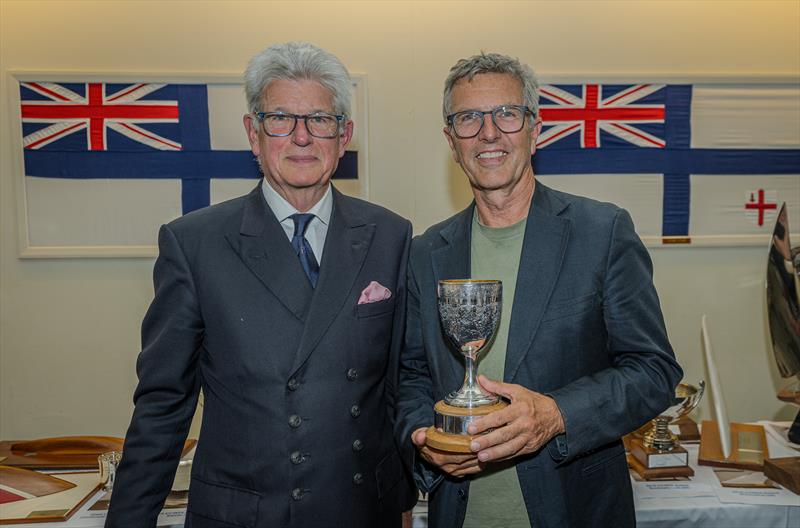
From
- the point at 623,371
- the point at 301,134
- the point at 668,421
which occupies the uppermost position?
the point at 301,134

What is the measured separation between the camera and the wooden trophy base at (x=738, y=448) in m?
2.38

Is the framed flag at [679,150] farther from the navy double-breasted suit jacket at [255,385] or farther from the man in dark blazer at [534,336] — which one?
the navy double-breasted suit jacket at [255,385]

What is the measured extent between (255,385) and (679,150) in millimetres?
2819

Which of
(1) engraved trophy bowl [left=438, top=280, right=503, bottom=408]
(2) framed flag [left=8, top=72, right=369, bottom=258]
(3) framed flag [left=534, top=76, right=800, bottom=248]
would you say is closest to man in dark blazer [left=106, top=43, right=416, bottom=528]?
(1) engraved trophy bowl [left=438, top=280, right=503, bottom=408]

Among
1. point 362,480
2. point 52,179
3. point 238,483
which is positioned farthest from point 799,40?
point 52,179

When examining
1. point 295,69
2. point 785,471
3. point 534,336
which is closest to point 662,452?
point 785,471

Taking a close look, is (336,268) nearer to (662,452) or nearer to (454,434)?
(454,434)

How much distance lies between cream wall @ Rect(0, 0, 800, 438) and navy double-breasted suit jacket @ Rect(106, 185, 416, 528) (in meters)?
1.95

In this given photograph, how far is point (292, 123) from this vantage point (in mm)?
1693

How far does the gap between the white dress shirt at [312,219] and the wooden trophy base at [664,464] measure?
1.38 metres

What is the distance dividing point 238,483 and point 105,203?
228cm

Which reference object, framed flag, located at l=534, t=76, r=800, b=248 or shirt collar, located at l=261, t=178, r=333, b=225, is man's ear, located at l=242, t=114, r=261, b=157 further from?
framed flag, located at l=534, t=76, r=800, b=248

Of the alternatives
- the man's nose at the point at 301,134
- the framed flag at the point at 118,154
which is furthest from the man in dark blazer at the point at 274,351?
the framed flag at the point at 118,154

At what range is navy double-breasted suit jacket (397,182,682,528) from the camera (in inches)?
62.6
